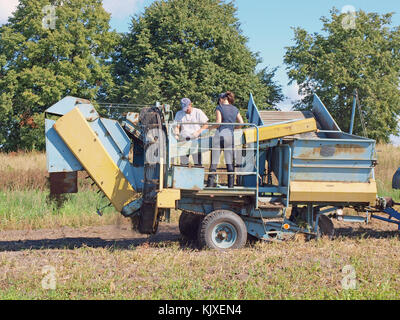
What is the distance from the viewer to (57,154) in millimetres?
7156

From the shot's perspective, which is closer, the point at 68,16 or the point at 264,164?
the point at 264,164

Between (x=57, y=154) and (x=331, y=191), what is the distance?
4.38 meters

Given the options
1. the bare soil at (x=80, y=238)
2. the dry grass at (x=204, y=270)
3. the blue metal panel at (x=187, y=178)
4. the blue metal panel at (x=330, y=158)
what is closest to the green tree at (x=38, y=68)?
the bare soil at (x=80, y=238)

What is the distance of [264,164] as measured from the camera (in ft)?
27.4

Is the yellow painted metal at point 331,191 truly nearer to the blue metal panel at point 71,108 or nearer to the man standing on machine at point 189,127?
the man standing on machine at point 189,127

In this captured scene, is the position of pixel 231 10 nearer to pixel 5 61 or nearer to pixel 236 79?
pixel 236 79

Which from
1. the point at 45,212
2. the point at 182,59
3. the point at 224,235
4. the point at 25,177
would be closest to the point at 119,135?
the point at 224,235

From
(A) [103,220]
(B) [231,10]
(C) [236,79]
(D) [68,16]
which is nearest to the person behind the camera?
(A) [103,220]

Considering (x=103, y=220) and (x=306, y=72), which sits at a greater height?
(x=306, y=72)

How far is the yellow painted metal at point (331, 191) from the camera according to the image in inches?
290
